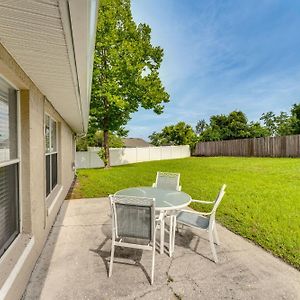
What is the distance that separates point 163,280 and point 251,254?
1579mm

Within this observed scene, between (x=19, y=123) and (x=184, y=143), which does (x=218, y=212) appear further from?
(x=184, y=143)

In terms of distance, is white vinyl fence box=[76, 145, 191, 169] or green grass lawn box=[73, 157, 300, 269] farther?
white vinyl fence box=[76, 145, 191, 169]

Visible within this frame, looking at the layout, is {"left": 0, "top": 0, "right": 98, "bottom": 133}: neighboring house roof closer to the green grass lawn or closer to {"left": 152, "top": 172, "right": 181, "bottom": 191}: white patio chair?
{"left": 152, "top": 172, "right": 181, "bottom": 191}: white patio chair

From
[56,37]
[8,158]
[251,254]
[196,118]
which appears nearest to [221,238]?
[251,254]

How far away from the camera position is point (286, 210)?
5.94 m

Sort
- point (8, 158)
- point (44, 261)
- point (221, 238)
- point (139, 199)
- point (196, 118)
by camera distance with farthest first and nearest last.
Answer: point (196, 118)
point (221, 238)
point (44, 261)
point (139, 199)
point (8, 158)

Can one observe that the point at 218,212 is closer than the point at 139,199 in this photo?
No

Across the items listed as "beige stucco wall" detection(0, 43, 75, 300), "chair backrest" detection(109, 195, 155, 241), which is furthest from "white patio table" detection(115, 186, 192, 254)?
"beige stucco wall" detection(0, 43, 75, 300)

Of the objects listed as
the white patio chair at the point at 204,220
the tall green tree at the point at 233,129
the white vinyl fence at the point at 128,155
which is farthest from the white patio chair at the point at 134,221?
the tall green tree at the point at 233,129

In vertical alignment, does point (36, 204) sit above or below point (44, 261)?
above

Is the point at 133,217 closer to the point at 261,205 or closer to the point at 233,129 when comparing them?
the point at 261,205

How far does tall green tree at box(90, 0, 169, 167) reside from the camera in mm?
15367

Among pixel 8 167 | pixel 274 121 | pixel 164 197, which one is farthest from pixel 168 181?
pixel 274 121

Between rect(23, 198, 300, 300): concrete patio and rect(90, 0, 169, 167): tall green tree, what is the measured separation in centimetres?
1227
